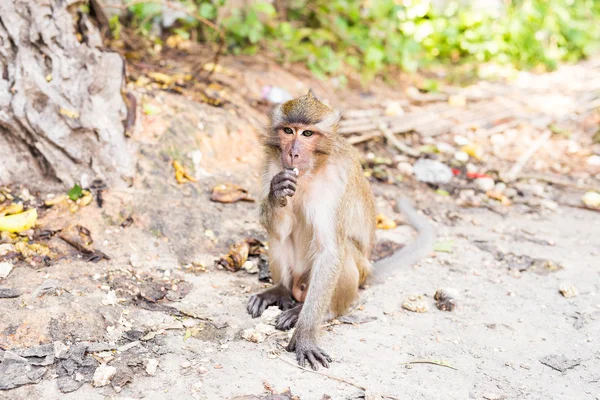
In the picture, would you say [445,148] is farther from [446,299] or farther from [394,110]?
[446,299]

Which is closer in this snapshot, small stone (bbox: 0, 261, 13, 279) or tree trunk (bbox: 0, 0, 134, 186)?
small stone (bbox: 0, 261, 13, 279)

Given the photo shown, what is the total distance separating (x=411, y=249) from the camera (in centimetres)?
501

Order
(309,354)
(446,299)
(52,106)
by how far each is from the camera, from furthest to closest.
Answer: (52,106)
(446,299)
(309,354)

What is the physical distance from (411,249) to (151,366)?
7.95 feet

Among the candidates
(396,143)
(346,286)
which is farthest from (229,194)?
(396,143)

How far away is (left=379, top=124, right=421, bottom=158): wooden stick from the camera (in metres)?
7.04

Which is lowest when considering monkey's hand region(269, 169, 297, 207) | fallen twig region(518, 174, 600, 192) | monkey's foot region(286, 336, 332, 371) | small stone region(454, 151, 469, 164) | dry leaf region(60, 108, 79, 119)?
monkey's foot region(286, 336, 332, 371)

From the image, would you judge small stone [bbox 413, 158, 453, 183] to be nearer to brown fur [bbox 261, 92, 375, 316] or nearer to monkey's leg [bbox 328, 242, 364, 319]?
brown fur [bbox 261, 92, 375, 316]

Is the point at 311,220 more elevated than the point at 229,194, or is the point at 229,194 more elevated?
the point at 311,220

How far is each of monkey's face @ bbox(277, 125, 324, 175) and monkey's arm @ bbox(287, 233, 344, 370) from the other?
529mm

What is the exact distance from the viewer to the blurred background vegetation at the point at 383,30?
7.34 metres

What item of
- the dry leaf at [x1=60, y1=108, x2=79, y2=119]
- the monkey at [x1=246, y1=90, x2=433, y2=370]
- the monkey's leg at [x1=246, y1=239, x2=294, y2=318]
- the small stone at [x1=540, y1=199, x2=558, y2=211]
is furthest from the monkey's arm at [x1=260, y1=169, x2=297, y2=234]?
the small stone at [x1=540, y1=199, x2=558, y2=211]

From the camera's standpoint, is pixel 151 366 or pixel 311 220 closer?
pixel 151 366

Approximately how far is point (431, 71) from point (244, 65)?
3735 millimetres
